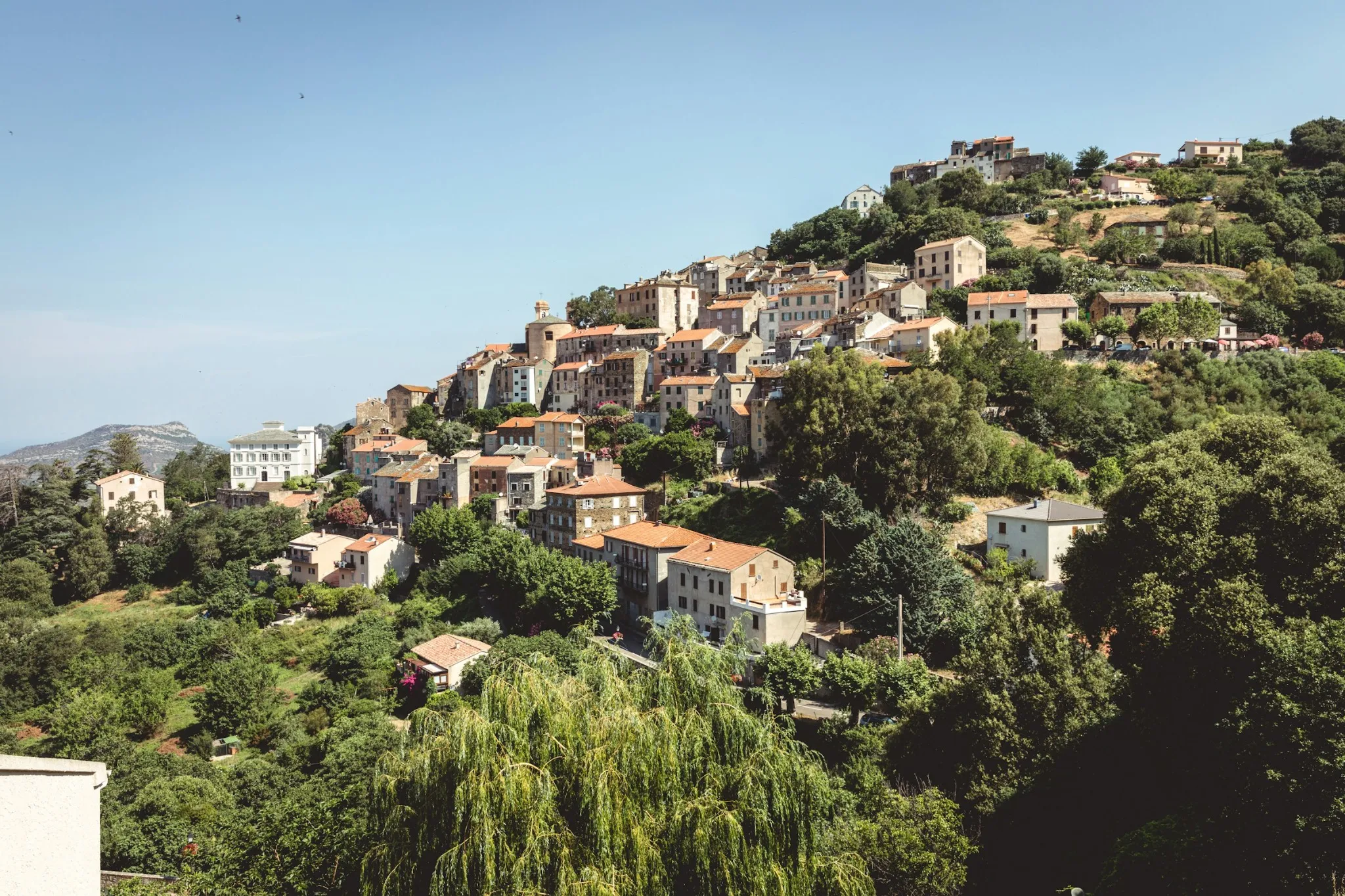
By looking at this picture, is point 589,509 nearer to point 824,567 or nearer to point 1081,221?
point 824,567

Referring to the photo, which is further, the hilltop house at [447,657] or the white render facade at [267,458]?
the white render facade at [267,458]

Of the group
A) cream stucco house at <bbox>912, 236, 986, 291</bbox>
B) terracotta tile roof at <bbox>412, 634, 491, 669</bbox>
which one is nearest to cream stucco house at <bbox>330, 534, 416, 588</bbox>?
terracotta tile roof at <bbox>412, 634, 491, 669</bbox>

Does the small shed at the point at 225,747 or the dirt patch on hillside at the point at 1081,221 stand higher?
the dirt patch on hillside at the point at 1081,221

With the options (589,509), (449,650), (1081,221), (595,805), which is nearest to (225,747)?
(449,650)

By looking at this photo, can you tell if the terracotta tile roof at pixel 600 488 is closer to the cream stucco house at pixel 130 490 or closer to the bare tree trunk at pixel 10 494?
the cream stucco house at pixel 130 490

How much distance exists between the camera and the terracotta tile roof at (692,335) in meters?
72.4

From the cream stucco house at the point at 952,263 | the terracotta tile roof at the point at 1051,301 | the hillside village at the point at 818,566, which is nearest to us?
the hillside village at the point at 818,566

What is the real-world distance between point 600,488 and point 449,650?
1513 centimetres

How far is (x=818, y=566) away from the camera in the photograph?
1566 inches

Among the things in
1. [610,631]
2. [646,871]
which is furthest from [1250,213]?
[646,871]

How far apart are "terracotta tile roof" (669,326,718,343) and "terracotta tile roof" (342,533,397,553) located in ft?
96.8

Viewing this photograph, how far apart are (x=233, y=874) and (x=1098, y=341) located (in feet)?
204

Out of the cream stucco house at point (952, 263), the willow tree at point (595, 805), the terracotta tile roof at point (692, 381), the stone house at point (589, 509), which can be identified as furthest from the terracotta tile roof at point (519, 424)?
the willow tree at point (595, 805)

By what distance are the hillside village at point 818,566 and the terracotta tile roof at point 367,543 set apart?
28cm
